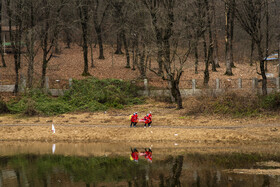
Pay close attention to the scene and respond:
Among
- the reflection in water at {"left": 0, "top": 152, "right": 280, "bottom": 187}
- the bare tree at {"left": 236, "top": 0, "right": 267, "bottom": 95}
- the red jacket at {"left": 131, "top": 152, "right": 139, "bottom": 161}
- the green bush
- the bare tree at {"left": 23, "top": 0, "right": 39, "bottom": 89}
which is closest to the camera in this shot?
the reflection in water at {"left": 0, "top": 152, "right": 280, "bottom": 187}

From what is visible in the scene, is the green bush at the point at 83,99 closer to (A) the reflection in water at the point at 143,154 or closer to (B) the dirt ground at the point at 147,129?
(B) the dirt ground at the point at 147,129

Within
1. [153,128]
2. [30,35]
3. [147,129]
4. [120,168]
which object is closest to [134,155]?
[120,168]

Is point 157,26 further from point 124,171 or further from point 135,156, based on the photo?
point 124,171

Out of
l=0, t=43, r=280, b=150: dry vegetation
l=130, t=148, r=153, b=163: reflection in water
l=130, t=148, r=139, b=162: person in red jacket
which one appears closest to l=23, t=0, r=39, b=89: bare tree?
l=0, t=43, r=280, b=150: dry vegetation

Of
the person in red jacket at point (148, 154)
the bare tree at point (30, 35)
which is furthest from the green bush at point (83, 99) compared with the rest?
the person in red jacket at point (148, 154)

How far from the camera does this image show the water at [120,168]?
18.1m

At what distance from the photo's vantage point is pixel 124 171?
2028cm

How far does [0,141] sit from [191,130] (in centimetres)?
1454

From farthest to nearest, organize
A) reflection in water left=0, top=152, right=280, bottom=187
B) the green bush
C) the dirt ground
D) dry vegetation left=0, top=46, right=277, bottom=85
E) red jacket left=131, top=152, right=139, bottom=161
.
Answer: dry vegetation left=0, top=46, right=277, bottom=85 → the green bush → the dirt ground → red jacket left=131, top=152, right=139, bottom=161 → reflection in water left=0, top=152, right=280, bottom=187

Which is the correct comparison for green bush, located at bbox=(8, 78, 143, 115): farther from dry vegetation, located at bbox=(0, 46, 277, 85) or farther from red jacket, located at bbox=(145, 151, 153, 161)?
red jacket, located at bbox=(145, 151, 153, 161)

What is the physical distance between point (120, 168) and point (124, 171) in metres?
0.70

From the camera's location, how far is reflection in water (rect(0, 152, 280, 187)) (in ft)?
58.9

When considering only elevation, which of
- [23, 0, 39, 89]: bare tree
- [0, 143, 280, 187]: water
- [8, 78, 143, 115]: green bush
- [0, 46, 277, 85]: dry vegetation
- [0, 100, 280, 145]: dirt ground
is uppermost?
[23, 0, 39, 89]: bare tree

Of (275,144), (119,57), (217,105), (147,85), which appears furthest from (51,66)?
(275,144)
